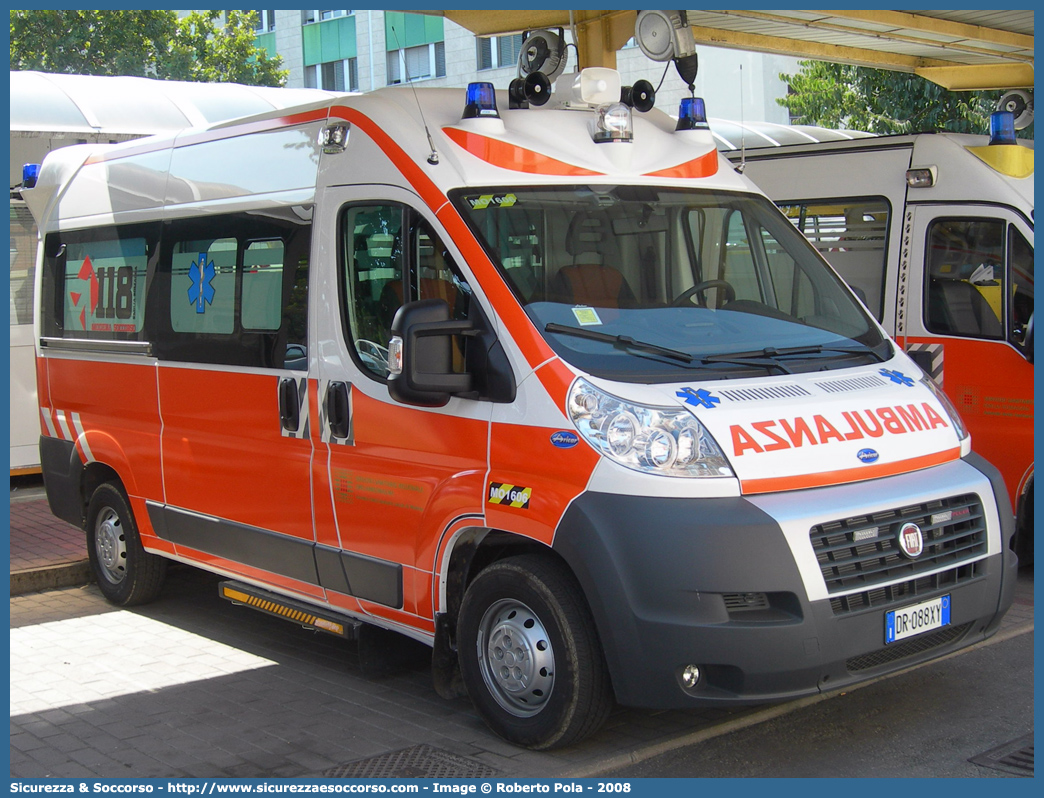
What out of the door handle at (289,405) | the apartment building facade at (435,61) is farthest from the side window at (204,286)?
the apartment building facade at (435,61)

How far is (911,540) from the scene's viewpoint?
4.52 metres

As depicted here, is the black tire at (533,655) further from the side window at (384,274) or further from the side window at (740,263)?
the side window at (740,263)

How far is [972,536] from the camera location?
4.77 meters

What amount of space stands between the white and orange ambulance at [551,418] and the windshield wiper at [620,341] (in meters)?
0.01

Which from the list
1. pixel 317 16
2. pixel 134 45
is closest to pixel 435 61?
pixel 317 16

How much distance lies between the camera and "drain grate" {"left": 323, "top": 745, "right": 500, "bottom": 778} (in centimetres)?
468

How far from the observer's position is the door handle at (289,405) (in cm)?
569

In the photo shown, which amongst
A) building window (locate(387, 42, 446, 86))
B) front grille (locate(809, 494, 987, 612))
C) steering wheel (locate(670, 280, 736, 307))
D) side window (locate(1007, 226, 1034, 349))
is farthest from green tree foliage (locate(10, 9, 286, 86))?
front grille (locate(809, 494, 987, 612))

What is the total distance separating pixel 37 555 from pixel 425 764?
15.3ft

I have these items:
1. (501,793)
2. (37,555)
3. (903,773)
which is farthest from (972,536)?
(37,555)

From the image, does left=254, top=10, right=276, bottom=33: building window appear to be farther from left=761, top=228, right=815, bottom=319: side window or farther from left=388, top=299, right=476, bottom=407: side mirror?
left=388, top=299, right=476, bottom=407: side mirror

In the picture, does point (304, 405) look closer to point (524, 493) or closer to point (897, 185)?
point (524, 493)

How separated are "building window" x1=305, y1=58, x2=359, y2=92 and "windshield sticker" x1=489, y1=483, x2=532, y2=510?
35524 millimetres

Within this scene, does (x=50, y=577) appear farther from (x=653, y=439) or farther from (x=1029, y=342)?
(x=1029, y=342)
